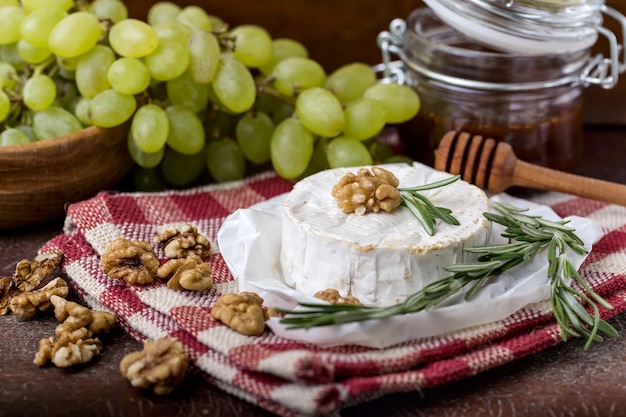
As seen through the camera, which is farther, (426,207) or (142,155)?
(142,155)

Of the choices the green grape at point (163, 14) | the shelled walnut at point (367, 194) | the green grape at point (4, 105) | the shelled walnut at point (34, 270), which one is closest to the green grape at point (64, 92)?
the green grape at point (4, 105)

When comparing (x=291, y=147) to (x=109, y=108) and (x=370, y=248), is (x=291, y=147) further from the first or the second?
(x=370, y=248)

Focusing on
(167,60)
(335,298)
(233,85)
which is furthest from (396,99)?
(335,298)

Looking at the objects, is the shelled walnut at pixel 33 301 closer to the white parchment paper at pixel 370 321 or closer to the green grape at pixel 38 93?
the white parchment paper at pixel 370 321

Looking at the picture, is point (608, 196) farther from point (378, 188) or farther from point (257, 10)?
point (257, 10)

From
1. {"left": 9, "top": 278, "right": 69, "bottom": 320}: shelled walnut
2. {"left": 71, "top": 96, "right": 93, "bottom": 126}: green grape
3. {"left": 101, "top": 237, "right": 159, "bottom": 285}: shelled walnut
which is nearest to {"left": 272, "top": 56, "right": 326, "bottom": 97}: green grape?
{"left": 71, "top": 96, "right": 93, "bottom": 126}: green grape
